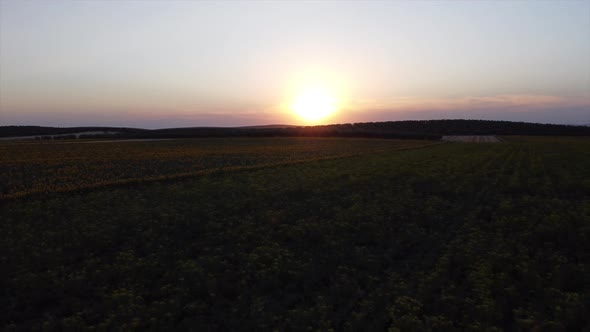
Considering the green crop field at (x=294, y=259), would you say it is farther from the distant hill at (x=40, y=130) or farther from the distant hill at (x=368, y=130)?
the distant hill at (x=40, y=130)

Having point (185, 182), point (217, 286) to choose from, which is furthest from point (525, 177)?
point (217, 286)

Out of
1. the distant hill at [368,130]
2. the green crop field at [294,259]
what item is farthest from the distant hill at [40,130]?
the green crop field at [294,259]

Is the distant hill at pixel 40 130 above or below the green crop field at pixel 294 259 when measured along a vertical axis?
above

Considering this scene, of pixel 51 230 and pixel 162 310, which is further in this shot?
pixel 51 230

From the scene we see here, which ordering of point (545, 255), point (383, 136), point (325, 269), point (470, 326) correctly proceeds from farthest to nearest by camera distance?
point (383, 136), point (545, 255), point (325, 269), point (470, 326)

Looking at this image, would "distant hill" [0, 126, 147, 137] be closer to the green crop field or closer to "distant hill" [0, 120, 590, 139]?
"distant hill" [0, 120, 590, 139]

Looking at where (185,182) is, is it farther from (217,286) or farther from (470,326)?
(470,326)

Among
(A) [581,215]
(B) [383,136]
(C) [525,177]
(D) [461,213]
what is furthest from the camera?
(B) [383,136]
